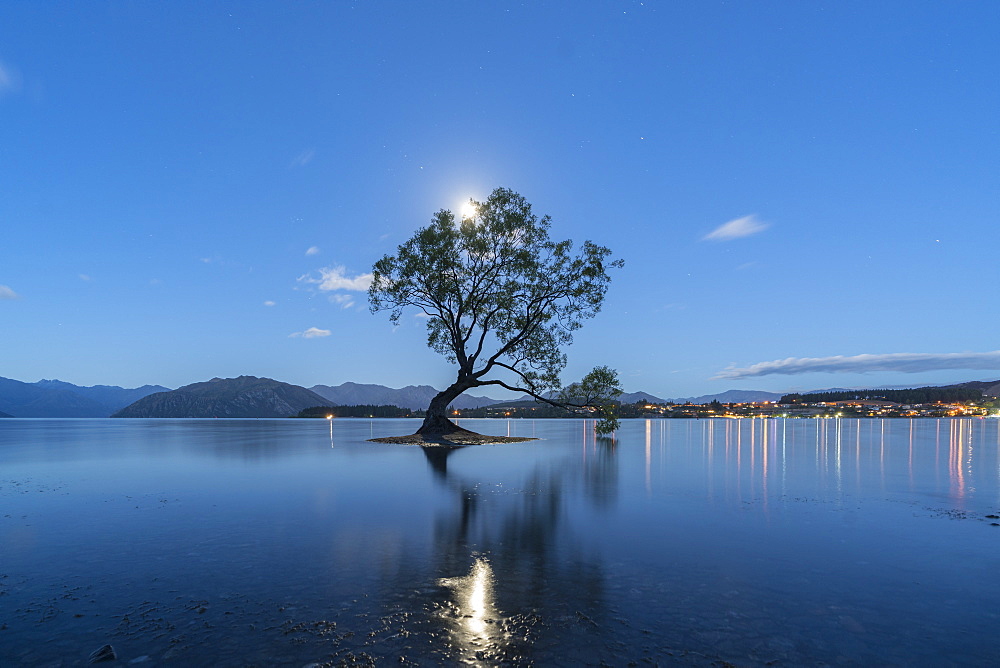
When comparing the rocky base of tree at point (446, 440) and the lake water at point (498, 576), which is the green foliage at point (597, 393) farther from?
the lake water at point (498, 576)

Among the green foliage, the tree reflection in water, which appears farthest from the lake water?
the green foliage

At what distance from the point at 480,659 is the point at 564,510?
36.0 feet

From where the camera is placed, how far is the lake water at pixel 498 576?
22.1 ft

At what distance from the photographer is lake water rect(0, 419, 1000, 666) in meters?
6.74

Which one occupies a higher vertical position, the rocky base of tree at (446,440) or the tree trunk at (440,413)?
the tree trunk at (440,413)

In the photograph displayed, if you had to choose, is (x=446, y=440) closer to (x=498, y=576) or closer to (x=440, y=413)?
(x=440, y=413)

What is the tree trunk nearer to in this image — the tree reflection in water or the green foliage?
the green foliage

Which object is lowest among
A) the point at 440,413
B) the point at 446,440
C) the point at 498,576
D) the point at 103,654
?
the point at 446,440

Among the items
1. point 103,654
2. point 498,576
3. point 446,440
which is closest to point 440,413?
point 446,440

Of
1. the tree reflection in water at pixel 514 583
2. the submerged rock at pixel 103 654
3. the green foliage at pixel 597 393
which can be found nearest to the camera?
the submerged rock at pixel 103 654

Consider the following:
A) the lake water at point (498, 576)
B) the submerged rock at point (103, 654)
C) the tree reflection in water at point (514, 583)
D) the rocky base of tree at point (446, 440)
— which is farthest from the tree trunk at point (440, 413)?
the submerged rock at point (103, 654)

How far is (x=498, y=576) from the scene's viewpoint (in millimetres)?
9633

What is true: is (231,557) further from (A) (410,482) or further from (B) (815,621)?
(A) (410,482)

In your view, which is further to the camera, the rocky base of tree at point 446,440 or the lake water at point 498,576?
the rocky base of tree at point 446,440
